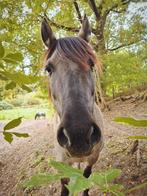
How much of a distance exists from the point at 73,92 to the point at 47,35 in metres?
1.07

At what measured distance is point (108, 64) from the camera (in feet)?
24.5

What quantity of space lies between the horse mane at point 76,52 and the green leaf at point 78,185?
1.97 m

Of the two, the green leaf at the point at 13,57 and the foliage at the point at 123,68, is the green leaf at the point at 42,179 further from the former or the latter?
the foliage at the point at 123,68

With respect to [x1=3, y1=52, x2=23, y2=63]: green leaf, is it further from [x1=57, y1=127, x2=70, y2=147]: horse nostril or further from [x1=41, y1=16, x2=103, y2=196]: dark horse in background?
[x1=57, y1=127, x2=70, y2=147]: horse nostril

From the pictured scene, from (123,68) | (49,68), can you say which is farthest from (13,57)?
(123,68)

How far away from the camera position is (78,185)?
0.41 meters

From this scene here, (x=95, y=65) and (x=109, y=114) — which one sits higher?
(x=95, y=65)

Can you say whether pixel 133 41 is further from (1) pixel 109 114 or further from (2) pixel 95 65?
(2) pixel 95 65

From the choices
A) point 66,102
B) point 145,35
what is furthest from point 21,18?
point 66,102

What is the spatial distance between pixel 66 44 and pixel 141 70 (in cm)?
550

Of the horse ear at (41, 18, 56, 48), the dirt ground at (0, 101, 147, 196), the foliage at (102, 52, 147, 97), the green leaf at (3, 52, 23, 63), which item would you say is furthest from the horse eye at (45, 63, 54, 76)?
the foliage at (102, 52, 147, 97)

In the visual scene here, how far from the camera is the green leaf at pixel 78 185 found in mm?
405

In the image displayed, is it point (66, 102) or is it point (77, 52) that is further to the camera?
point (77, 52)

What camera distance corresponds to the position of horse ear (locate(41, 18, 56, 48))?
9.40 feet
